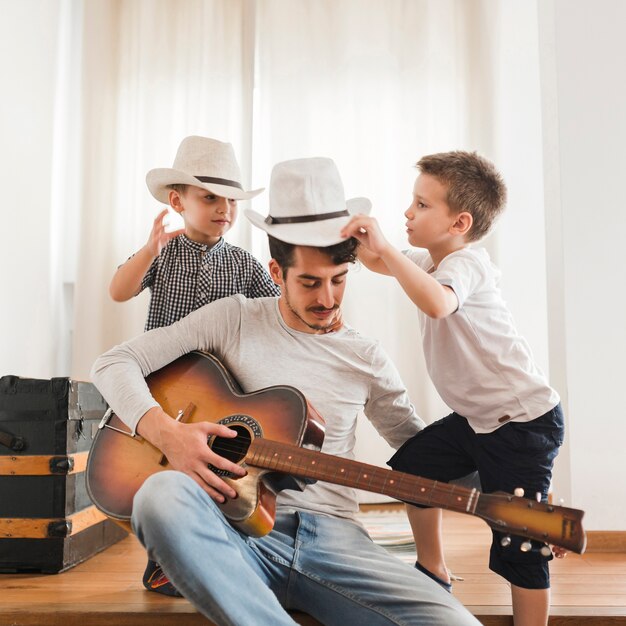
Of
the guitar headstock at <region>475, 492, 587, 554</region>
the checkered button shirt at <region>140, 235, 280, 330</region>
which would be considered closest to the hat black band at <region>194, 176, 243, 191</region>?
the checkered button shirt at <region>140, 235, 280, 330</region>

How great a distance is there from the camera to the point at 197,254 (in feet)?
7.39

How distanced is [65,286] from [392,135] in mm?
1829

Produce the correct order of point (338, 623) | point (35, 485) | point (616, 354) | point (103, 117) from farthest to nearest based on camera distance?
point (103, 117) < point (616, 354) < point (35, 485) < point (338, 623)

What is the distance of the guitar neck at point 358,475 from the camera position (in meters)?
1.25

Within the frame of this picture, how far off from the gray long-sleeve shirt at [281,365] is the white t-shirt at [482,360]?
0.46 feet

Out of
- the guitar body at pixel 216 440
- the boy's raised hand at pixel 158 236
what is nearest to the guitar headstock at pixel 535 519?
the guitar body at pixel 216 440

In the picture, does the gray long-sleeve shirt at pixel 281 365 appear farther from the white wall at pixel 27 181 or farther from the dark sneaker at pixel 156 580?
the white wall at pixel 27 181

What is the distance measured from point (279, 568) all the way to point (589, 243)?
1707mm

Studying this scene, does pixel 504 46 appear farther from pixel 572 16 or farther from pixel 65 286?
pixel 65 286

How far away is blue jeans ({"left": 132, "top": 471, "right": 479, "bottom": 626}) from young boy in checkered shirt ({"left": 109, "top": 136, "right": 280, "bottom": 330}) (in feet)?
2.82

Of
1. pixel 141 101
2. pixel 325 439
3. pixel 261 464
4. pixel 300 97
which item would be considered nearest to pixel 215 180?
pixel 325 439

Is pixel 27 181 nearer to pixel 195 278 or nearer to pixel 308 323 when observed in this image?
pixel 195 278

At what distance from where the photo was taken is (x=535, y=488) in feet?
5.55

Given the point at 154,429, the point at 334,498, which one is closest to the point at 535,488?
the point at 334,498
